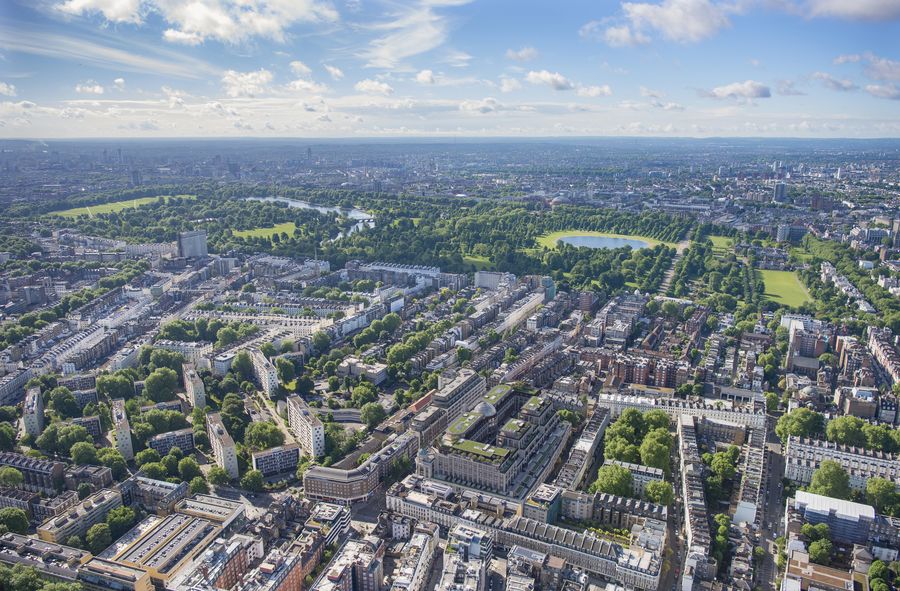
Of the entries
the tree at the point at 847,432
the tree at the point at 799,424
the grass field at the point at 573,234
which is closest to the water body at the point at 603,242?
the grass field at the point at 573,234

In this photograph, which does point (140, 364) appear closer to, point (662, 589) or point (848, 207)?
point (662, 589)

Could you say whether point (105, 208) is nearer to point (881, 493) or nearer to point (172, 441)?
point (172, 441)

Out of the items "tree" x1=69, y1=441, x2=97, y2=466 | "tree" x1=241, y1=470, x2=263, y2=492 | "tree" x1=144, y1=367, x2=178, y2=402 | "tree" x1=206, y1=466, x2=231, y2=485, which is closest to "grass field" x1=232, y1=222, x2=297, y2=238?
"tree" x1=144, y1=367, x2=178, y2=402

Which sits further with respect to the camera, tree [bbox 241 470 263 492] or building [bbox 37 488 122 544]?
tree [bbox 241 470 263 492]

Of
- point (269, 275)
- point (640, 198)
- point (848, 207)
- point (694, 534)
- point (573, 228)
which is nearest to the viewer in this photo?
point (694, 534)

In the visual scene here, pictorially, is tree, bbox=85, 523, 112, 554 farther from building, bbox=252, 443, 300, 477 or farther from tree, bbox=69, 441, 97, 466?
building, bbox=252, 443, 300, 477

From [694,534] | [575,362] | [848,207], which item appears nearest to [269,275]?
[575,362]

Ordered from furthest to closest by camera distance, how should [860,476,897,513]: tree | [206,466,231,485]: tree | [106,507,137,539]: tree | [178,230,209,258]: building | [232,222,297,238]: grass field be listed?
[232,222,297,238]: grass field, [178,230,209,258]: building, [206,466,231,485]: tree, [860,476,897,513]: tree, [106,507,137,539]: tree
